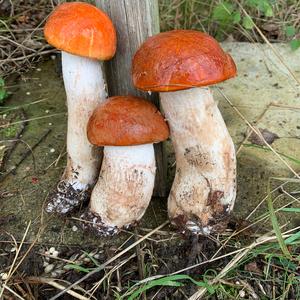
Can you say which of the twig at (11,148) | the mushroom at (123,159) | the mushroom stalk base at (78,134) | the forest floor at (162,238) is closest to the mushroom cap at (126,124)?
the mushroom at (123,159)

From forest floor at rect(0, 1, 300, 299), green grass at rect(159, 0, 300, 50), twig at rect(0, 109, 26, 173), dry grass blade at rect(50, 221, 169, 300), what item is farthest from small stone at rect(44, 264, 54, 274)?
green grass at rect(159, 0, 300, 50)

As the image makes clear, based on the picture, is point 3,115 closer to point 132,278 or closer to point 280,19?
point 132,278

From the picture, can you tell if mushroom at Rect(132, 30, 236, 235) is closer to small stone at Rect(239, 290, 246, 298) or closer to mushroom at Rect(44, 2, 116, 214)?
mushroom at Rect(44, 2, 116, 214)

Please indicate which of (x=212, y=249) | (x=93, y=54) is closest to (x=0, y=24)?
(x=93, y=54)

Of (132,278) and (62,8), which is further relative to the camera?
(132,278)

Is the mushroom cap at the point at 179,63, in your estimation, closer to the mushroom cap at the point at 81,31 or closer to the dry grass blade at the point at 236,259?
the mushroom cap at the point at 81,31

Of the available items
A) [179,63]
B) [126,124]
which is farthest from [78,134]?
[179,63]
